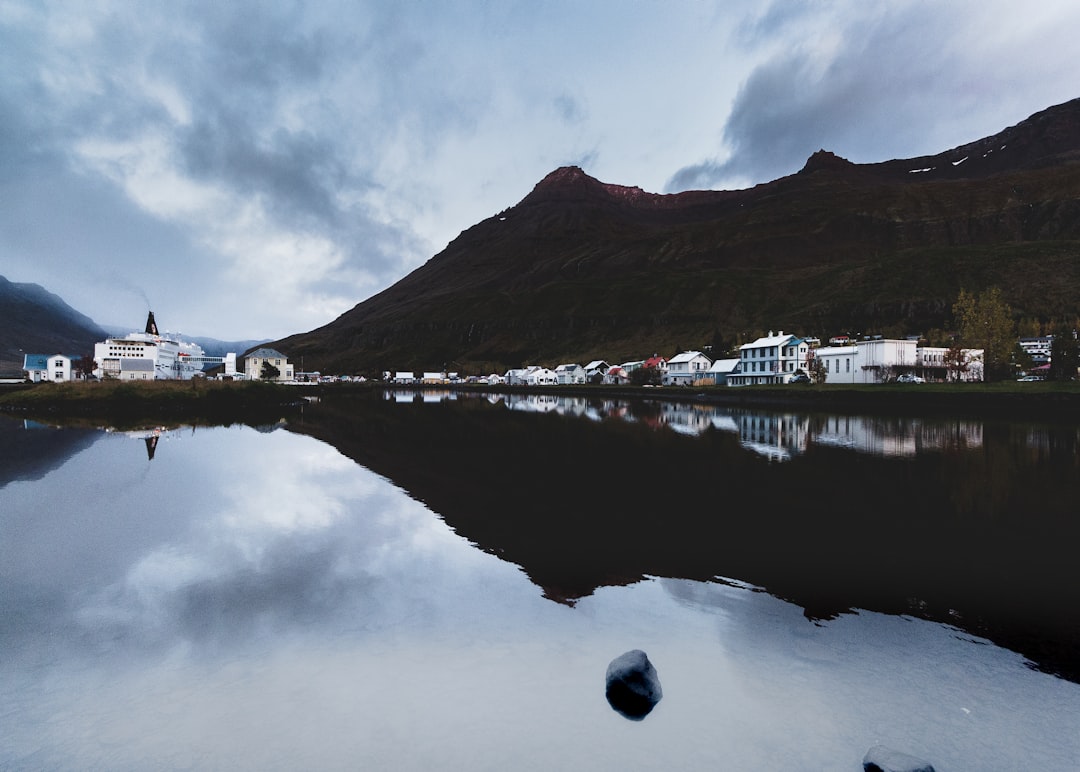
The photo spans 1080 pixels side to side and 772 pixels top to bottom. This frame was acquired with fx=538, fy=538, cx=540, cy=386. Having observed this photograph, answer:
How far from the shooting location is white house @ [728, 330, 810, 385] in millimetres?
104812

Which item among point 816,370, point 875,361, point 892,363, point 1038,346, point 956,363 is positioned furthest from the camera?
point 1038,346

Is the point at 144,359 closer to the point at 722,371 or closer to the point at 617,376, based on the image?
the point at 617,376

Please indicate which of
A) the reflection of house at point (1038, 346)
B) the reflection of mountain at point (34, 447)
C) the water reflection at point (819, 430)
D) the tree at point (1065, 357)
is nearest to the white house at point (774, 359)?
the tree at point (1065, 357)

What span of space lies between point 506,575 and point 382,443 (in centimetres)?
2999

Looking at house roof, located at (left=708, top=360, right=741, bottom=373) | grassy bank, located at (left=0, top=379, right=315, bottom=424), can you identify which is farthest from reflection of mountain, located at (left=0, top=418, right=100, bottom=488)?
house roof, located at (left=708, top=360, right=741, bottom=373)

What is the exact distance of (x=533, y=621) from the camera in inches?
472

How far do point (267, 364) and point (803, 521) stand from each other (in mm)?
155611

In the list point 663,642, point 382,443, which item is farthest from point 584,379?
point 663,642

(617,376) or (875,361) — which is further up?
(875,361)

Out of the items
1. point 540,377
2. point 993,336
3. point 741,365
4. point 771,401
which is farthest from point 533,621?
point 540,377

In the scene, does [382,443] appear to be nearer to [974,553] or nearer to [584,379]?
[974,553]

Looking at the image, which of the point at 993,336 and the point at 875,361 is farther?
the point at 875,361

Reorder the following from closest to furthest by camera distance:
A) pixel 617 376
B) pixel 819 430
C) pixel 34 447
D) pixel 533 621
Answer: pixel 533 621
pixel 34 447
pixel 819 430
pixel 617 376

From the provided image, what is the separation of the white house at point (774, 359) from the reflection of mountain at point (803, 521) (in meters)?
68.1
